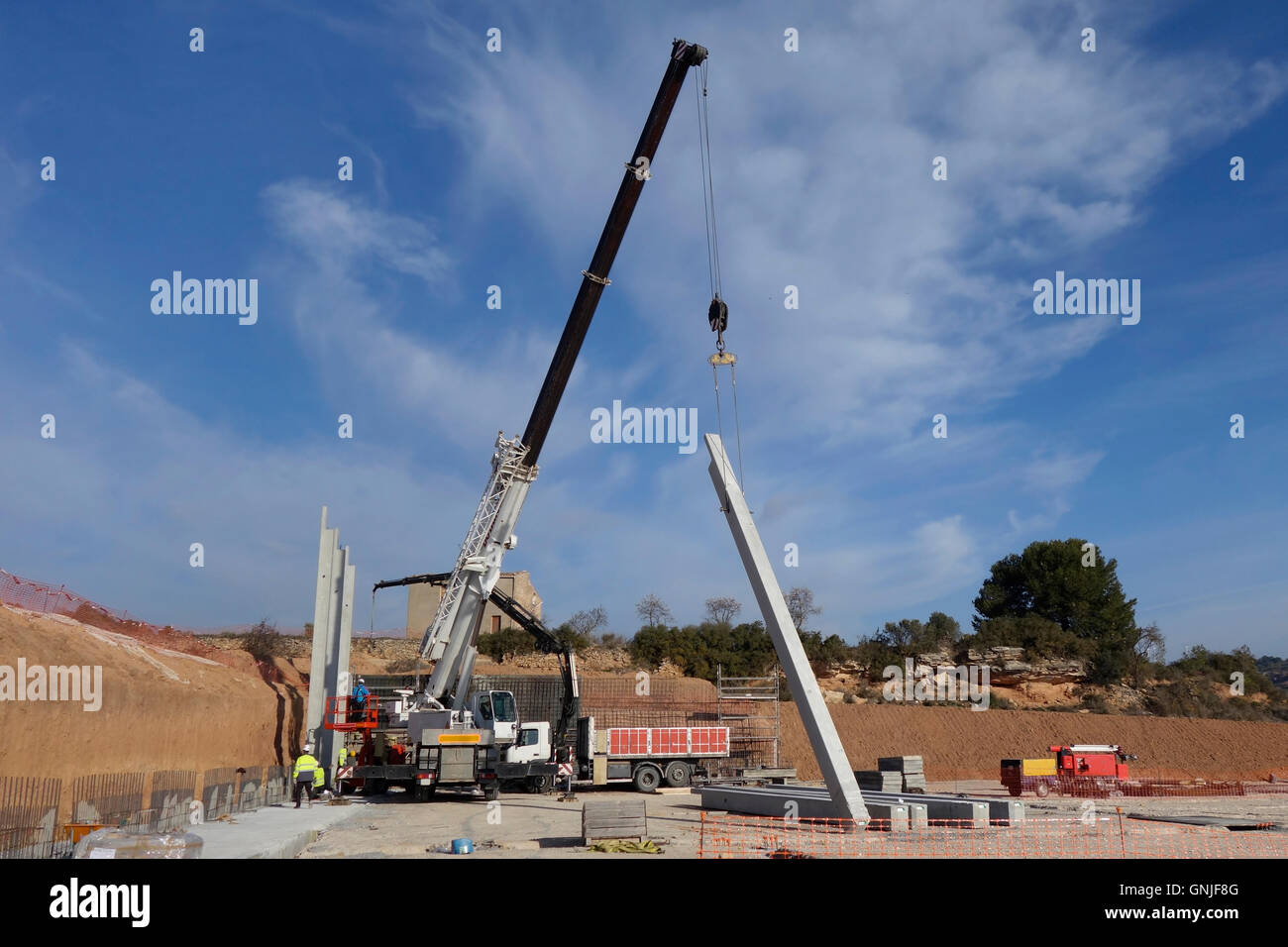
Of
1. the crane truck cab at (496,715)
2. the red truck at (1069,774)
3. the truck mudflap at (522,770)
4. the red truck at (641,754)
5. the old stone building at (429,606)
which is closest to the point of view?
the truck mudflap at (522,770)

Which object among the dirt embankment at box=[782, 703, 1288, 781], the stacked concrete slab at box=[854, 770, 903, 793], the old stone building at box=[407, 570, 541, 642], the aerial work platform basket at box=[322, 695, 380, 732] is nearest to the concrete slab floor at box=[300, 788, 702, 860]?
the aerial work platform basket at box=[322, 695, 380, 732]

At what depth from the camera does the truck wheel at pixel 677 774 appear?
25.6 m

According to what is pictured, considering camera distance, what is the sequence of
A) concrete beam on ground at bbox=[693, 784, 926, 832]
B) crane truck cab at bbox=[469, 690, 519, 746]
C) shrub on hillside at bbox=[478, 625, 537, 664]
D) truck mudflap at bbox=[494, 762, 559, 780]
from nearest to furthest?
1. concrete beam on ground at bbox=[693, 784, 926, 832]
2. truck mudflap at bbox=[494, 762, 559, 780]
3. crane truck cab at bbox=[469, 690, 519, 746]
4. shrub on hillside at bbox=[478, 625, 537, 664]

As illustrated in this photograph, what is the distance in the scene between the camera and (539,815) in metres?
19.0

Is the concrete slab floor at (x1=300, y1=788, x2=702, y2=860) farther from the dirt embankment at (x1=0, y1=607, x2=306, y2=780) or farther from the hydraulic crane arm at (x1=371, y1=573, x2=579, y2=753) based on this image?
the dirt embankment at (x1=0, y1=607, x2=306, y2=780)

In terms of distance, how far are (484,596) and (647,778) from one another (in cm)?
727

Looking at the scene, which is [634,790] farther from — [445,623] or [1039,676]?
[1039,676]

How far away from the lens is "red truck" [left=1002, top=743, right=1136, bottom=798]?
2697cm

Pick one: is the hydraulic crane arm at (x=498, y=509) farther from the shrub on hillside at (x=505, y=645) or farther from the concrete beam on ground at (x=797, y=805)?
the shrub on hillside at (x=505, y=645)

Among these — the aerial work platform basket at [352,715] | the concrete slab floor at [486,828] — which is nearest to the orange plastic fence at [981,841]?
the concrete slab floor at [486,828]

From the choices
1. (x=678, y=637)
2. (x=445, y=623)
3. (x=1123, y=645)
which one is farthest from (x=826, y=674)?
(x=445, y=623)

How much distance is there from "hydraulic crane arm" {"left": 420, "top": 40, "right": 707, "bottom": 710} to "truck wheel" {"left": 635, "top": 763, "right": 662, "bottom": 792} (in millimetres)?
5636

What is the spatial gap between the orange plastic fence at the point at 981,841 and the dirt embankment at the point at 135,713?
1104 centimetres
